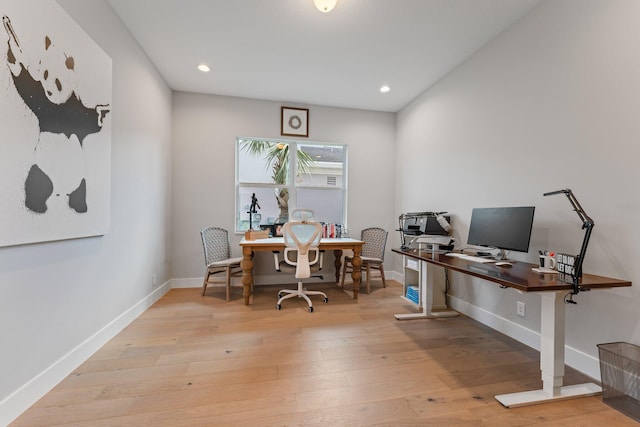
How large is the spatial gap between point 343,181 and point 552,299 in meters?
3.30

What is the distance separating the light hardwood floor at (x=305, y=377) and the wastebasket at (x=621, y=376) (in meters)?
A: 0.07

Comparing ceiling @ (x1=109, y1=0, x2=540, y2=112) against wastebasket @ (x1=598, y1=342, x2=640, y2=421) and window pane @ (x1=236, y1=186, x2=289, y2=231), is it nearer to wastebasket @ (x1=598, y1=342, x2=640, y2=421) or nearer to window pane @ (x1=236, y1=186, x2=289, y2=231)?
window pane @ (x1=236, y1=186, x2=289, y2=231)

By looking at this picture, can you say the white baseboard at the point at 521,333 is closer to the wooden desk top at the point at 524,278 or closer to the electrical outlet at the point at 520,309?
the electrical outlet at the point at 520,309

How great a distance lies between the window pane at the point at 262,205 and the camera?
4.17 m

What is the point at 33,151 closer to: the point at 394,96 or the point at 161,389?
the point at 161,389

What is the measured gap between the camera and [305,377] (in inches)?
69.3

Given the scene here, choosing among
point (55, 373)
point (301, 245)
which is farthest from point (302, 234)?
point (55, 373)

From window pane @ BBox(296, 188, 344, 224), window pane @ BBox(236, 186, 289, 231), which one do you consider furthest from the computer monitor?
window pane @ BBox(236, 186, 289, 231)

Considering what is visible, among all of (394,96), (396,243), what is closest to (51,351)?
(396,243)

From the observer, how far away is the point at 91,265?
78.4 inches

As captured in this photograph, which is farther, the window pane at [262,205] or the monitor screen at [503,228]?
the window pane at [262,205]

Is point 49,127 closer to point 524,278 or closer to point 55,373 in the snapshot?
point 55,373

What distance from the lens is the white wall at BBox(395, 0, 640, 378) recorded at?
1.64 metres

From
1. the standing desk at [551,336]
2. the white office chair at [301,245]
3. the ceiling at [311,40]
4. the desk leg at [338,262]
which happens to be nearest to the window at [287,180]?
the desk leg at [338,262]
